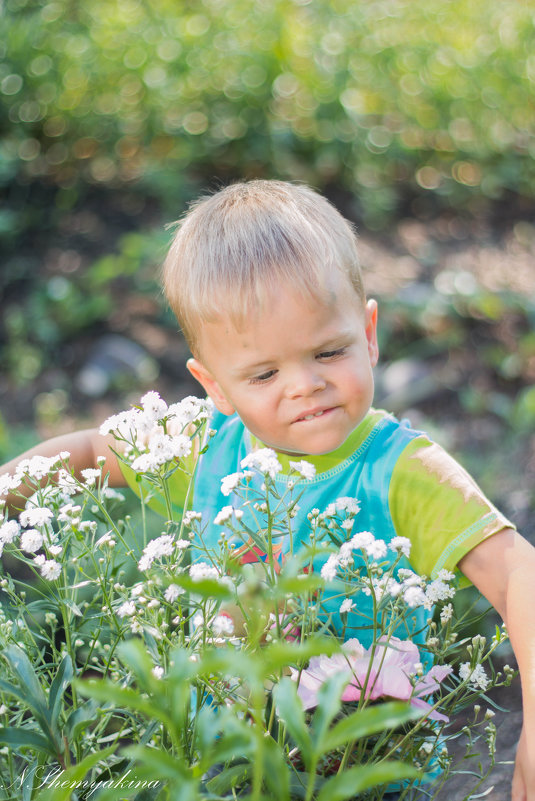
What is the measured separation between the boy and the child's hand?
0.14 meters

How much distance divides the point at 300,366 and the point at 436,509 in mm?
331

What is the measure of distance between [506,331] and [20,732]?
2.88 metres

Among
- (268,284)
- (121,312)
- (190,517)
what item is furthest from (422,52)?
(190,517)

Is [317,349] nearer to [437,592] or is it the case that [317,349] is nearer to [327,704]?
[437,592]

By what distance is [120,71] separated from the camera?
4.26 metres

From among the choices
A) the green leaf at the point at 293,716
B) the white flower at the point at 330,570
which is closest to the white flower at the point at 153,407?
the white flower at the point at 330,570

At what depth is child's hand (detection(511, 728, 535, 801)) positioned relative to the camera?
3.78 feet

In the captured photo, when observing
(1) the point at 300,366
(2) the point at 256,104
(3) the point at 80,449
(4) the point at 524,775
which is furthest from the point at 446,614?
(2) the point at 256,104

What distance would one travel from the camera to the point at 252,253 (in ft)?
4.73

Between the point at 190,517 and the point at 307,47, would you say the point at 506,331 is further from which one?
the point at 190,517

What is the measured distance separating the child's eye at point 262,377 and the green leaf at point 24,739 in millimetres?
662

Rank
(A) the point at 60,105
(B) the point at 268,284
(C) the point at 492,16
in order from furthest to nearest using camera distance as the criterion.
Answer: (C) the point at 492,16 → (A) the point at 60,105 → (B) the point at 268,284

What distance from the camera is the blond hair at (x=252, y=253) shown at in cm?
141

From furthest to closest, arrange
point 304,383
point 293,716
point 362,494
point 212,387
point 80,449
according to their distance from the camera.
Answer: point 80,449 → point 212,387 → point 362,494 → point 304,383 → point 293,716
